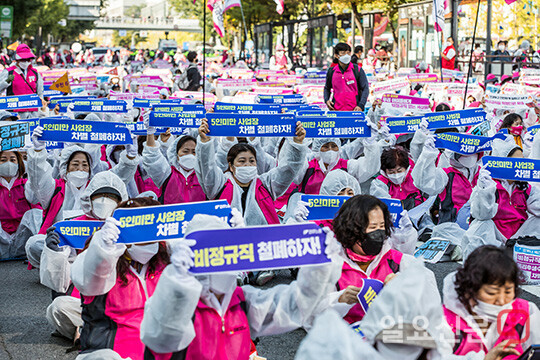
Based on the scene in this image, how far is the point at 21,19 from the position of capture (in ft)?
171

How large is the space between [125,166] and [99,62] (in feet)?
151

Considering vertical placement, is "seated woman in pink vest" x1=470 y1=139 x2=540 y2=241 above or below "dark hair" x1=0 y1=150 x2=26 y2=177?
below

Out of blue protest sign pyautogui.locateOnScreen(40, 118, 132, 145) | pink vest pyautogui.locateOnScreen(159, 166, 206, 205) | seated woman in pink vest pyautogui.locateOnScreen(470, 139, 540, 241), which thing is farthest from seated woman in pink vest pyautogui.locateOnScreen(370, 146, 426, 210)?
blue protest sign pyautogui.locateOnScreen(40, 118, 132, 145)

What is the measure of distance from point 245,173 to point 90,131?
1.55 metres

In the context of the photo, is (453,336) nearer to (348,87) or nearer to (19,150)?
(19,150)

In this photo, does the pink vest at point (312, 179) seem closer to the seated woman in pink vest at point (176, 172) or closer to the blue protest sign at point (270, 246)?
the seated woman in pink vest at point (176, 172)

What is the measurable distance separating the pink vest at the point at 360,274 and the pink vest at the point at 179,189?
3.71m

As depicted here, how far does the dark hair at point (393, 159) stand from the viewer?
8945 mm

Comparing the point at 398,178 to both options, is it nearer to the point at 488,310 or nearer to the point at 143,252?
the point at 143,252

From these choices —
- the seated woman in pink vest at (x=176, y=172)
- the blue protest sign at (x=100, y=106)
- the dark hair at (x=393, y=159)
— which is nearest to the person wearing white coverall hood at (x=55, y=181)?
the seated woman in pink vest at (x=176, y=172)

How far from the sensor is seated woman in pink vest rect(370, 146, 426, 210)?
8953 mm

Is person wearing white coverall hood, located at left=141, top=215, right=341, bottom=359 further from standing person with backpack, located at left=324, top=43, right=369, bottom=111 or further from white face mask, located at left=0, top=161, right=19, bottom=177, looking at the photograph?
standing person with backpack, located at left=324, top=43, right=369, bottom=111

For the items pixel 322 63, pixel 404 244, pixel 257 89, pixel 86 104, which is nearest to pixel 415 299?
pixel 404 244

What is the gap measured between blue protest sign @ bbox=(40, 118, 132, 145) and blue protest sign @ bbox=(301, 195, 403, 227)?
8.98 feet
